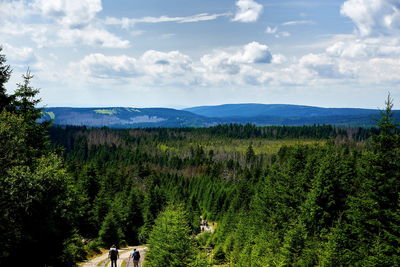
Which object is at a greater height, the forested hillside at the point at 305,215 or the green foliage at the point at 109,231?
the forested hillside at the point at 305,215

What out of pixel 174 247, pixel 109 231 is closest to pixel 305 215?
pixel 174 247

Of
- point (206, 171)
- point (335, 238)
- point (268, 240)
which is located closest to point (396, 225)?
point (335, 238)

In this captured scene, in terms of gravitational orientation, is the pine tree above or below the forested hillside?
above

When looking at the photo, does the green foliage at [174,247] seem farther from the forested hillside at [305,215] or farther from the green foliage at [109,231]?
the green foliage at [109,231]

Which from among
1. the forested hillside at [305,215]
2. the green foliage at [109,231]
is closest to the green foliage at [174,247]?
the forested hillside at [305,215]

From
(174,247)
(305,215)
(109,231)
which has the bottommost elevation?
(109,231)

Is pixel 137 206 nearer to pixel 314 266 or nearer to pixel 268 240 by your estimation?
pixel 268 240

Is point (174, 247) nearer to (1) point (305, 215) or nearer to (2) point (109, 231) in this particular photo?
(1) point (305, 215)

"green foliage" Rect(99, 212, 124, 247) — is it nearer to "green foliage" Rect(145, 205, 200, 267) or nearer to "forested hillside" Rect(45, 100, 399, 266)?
"forested hillside" Rect(45, 100, 399, 266)

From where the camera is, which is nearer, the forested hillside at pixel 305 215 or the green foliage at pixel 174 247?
the forested hillside at pixel 305 215

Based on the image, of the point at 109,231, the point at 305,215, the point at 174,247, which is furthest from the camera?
the point at 109,231

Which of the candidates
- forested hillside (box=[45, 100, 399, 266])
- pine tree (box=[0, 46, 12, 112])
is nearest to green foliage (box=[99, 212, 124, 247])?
forested hillside (box=[45, 100, 399, 266])

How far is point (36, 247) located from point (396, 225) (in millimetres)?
22237

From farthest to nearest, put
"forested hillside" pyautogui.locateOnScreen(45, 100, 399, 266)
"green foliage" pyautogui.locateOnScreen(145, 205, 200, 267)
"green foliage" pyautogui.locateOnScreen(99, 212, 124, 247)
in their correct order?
"green foliage" pyautogui.locateOnScreen(99, 212, 124, 247)
"green foliage" pyautogui.locateOnScreen(145, 205, 200, 267)
"forested hillside" pyautogui.locateOnScreen(45, 100, 399, 266)
